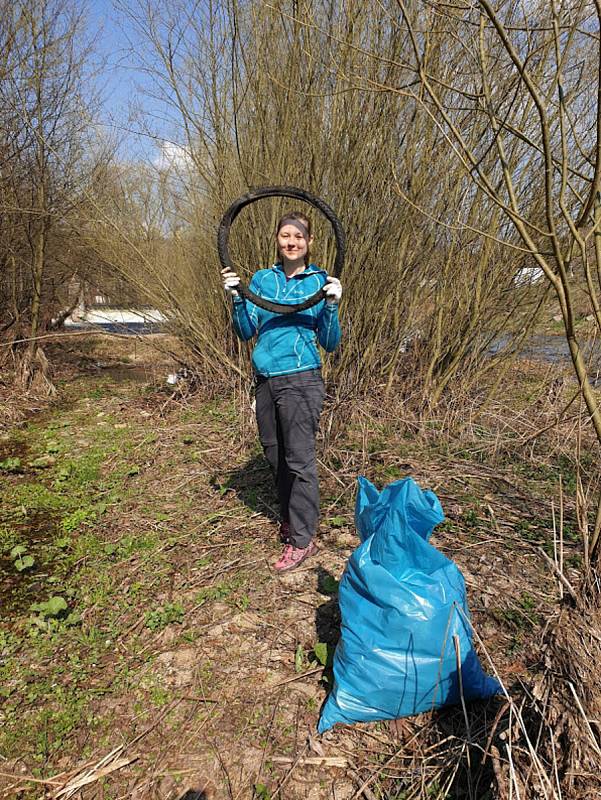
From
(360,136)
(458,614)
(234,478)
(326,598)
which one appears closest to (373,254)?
(360,136)

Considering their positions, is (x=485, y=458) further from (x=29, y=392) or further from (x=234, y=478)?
(x=29, y=392)

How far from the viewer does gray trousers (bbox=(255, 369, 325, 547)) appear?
8.50 ft

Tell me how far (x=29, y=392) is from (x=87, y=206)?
8.83 ft

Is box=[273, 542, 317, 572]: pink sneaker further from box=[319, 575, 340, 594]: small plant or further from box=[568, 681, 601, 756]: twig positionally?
box=[568, 681, 601, 756]: twig

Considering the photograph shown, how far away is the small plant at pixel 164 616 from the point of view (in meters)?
2.39

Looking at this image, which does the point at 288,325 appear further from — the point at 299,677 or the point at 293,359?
the point at 299,677

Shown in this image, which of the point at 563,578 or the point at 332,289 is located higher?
the point at 332,289

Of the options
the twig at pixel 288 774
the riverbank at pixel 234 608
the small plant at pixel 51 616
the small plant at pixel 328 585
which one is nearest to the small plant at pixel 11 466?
the riverbank at pixel 234 608

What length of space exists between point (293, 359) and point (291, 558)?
1081 millimetres

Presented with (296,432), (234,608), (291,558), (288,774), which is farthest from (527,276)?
(288,774)

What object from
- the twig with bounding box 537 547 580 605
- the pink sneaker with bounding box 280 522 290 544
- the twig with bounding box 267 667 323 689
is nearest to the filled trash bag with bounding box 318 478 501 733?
the twig with bounding box 267 667 323 689

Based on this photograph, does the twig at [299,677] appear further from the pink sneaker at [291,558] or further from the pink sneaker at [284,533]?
the pink sneaker at [284,533]

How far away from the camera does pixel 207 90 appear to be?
5277 millimetres

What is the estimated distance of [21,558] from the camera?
2996 millimetres
